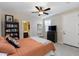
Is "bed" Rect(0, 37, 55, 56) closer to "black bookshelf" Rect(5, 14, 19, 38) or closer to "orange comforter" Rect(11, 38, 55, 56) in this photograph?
"orange comforter" Rect(11, 38, 55, 56)

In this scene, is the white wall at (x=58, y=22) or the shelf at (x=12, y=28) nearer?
the white wall at (x=58, y=22)

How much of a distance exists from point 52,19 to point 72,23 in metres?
0.77

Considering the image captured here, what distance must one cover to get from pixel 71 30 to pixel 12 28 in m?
2.70

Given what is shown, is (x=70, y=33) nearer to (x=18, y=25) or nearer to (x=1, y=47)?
(x=18, y=25)

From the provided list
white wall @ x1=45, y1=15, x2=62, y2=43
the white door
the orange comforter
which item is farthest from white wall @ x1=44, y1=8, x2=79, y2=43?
the orange comforter

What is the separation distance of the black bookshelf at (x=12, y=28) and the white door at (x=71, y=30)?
228cm

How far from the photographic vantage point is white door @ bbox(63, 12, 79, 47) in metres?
4.37

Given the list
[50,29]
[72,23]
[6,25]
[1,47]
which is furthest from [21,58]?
[6,25]

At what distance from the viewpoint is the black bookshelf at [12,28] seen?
17.7ft

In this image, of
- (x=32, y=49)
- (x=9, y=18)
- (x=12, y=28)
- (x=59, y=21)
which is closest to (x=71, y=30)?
(x=59, y=21)

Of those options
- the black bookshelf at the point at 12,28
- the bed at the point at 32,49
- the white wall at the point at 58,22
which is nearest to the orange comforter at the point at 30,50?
the bed at the point at 32,49

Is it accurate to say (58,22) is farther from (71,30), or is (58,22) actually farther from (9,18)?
(9,18)

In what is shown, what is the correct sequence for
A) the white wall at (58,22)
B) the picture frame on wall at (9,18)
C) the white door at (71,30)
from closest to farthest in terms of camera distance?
1. the white door at (71,30)
2. the white wall at (58,22)
3. the picture frame on wall at (9,18)

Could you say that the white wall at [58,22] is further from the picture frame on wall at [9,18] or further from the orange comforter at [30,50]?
the orange comforter at [30,50]
